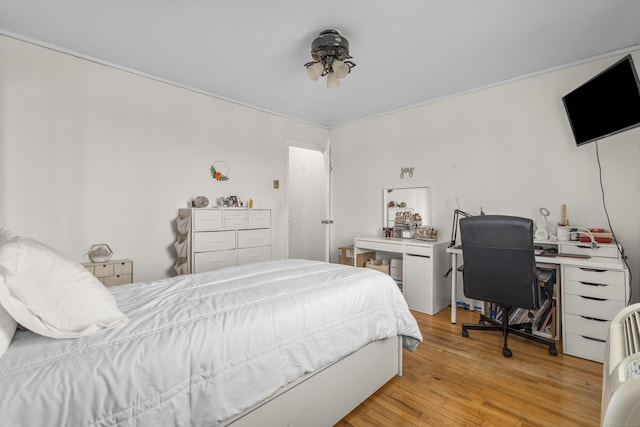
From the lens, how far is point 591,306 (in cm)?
230

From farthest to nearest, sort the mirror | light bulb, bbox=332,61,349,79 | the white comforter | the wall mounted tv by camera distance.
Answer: the mirror
light bulb, bbox=332,61,349,79
the wall mounted tv
the white comforter

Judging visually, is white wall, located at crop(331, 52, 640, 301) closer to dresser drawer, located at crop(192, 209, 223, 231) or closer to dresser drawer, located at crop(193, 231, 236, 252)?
dresser drawer, located at crop(193, 231, 236, 252)

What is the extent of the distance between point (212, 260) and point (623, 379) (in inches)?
129

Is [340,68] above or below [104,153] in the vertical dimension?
above

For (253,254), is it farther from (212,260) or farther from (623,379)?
(623,379)

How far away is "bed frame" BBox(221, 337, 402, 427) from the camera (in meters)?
1.30

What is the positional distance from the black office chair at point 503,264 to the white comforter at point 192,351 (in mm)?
1055

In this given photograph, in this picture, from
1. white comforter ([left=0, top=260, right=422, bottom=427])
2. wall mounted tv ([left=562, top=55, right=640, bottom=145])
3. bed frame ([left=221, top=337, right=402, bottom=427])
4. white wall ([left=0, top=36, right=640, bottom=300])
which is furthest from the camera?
white wall ([left=0, top=36, right=640, bottom=300])

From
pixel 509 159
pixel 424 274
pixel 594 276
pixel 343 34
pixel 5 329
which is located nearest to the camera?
pixel 5 329

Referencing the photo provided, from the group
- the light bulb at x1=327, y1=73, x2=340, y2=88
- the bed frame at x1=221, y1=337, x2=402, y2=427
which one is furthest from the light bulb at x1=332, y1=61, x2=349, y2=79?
the bed frame at x1=221, y1=337, x2=402, y2=427

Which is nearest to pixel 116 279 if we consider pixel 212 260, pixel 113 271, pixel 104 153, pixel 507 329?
pixel 113 271

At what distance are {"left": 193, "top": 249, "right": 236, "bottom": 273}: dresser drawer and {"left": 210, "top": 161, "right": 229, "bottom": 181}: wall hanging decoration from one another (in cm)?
97

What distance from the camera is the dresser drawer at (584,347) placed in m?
2.26

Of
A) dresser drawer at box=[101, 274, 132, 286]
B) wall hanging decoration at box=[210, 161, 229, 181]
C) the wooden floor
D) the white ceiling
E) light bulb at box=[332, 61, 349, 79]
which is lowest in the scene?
the wooden floor
